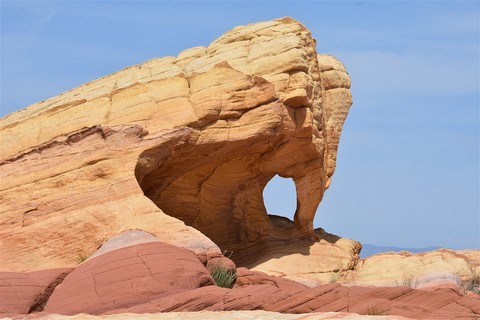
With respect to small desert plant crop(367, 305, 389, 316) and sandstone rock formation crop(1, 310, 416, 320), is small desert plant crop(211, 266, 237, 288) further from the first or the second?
sandstone rock formation crop(1, 310, 416, 320)

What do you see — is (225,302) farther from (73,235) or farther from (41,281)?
(73,235)

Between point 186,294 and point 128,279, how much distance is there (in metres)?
2.44

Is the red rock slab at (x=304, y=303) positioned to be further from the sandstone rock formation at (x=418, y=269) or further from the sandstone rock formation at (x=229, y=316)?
the sandstone rock formation at (x=418, y=269)

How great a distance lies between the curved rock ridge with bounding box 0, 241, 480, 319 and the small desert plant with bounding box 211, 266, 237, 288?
0.97 feet

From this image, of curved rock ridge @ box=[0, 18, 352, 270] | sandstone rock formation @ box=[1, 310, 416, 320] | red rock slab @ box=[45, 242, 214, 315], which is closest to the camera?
sandstone rock formation @ box=[1, 310, 416, 320]

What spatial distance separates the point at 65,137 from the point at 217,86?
13.4 feet

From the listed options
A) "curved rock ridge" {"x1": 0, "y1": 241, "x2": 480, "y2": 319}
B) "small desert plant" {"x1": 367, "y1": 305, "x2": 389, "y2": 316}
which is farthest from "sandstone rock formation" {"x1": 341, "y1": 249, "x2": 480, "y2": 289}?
"small desert plant" {"x1": 367, "y1": 305, "x2": 389, "y2": 316}

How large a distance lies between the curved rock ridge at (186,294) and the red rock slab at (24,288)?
1.7 inches

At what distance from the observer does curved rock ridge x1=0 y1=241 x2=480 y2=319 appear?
685 inches

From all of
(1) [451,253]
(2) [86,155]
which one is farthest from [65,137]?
(1) [451,253]

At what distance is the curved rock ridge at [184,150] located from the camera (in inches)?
973

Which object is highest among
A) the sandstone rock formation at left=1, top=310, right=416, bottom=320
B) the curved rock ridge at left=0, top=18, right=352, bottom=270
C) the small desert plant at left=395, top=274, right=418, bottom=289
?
the curved rock ridge at left=0, top=18, right=352, bottom=270

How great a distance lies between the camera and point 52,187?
25625 millimetres

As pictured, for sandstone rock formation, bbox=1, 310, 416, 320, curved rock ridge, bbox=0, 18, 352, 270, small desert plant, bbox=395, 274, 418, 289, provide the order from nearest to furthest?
1. sandstone rock formation, bbox=1, 310, 416, 320
2. curved rock ridge, bbox=0, 18, 352, 270
3. small desert plant, bbox=395, 274, 418, 289
